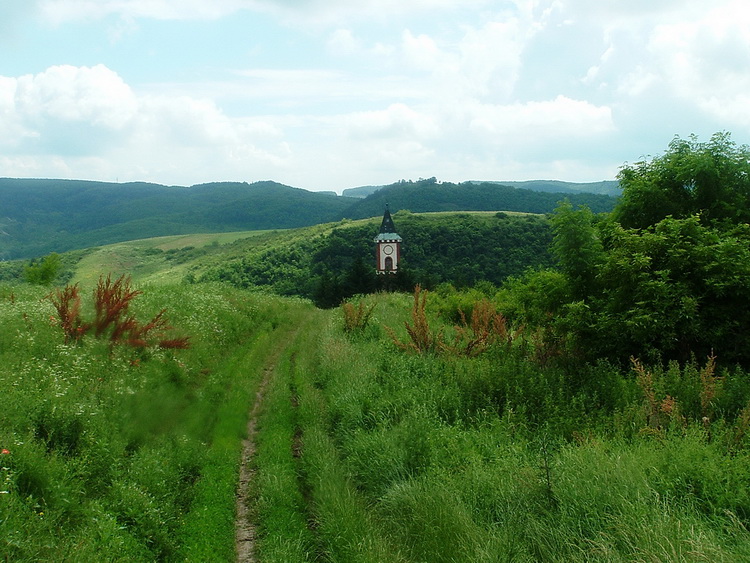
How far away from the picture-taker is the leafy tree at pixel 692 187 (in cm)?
1056

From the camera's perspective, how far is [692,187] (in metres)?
11.0

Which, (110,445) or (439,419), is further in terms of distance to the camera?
(439,419)

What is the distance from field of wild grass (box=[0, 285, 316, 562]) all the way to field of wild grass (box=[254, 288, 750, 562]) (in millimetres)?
808

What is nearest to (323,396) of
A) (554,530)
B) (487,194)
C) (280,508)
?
(280,508)

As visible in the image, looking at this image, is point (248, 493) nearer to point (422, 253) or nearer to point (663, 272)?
point (663, 272)

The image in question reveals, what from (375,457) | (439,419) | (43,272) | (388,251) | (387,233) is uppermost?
(387,233)

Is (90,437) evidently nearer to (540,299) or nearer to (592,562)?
(592,562)

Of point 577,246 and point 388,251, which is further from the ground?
point 577,246

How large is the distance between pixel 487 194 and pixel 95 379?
647 feet

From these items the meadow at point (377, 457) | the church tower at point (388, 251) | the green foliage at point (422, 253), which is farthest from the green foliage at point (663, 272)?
the church tower at point (388, 251)

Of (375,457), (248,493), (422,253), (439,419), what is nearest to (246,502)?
(248,493)

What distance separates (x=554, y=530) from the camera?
4.61m

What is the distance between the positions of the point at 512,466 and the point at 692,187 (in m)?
8.53

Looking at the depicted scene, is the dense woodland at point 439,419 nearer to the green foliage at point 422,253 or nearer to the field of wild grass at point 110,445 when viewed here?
the field of wild grass at point 110,445
